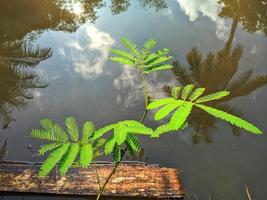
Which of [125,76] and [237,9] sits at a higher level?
[237,9]

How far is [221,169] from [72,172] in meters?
1.88

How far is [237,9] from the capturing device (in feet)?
31.1

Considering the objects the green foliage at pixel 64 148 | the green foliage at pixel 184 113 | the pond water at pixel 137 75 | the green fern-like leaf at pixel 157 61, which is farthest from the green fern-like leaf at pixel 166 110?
the pond water at pixel 137 75

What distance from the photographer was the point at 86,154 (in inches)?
97.8

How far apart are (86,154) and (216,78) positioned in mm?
5003

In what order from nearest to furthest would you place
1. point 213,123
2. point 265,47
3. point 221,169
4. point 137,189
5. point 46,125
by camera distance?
point 46,125 → point 137,189 → point 221,169 → point 213,123 → point 265,47

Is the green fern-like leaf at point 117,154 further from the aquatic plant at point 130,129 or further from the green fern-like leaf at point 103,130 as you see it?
the green fern-like leaf at point 103,130

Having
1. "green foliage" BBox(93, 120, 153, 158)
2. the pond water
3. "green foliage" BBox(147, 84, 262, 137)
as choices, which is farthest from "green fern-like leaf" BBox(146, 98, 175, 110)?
the pond water

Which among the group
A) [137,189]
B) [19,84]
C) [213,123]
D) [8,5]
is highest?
[8,5]

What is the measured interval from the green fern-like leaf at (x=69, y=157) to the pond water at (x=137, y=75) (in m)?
1.83

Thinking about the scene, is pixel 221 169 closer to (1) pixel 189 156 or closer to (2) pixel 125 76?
(1) pixel 189 156

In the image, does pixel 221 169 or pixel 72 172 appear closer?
pixel 72 172

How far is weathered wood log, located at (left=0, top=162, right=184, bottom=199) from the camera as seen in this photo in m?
4.00

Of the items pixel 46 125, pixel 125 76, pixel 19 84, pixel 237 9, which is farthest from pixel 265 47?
pixel 46 125
